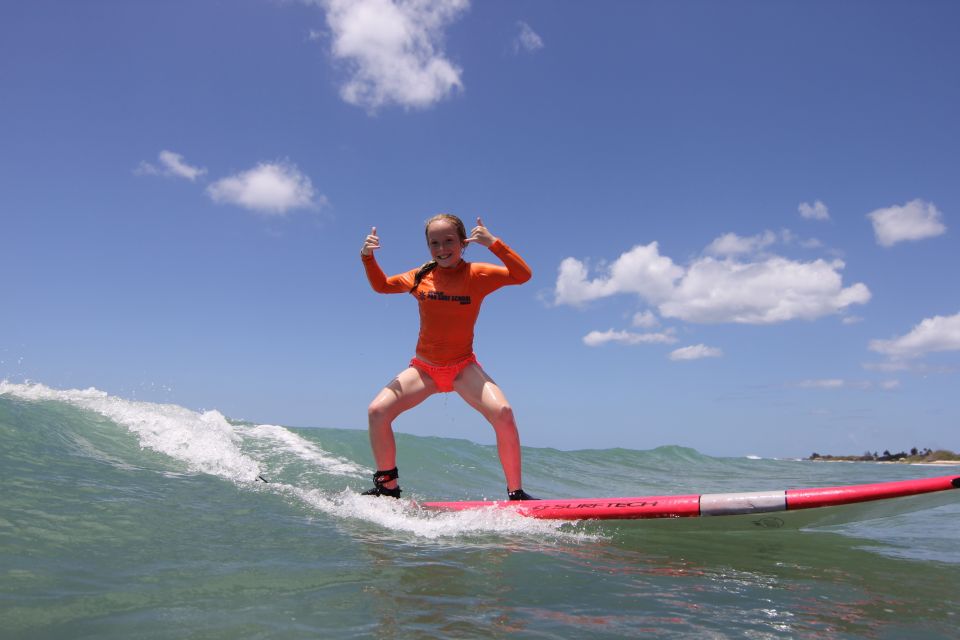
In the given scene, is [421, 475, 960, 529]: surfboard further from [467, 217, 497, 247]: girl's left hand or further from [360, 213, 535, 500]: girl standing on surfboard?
[467, 217, 497, 247]: girl's left hand

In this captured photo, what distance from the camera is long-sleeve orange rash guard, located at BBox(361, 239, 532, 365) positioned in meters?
4.65

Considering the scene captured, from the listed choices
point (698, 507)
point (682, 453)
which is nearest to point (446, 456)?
point (698, 507)

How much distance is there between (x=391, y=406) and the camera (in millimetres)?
4637

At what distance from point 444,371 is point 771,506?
235 centimetres

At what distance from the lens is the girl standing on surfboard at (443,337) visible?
15.0ft

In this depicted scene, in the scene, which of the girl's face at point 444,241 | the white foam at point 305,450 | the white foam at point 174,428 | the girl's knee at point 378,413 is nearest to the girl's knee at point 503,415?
the girl's knee at point 378,413

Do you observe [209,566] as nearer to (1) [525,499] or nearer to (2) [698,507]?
(1) [525,499]

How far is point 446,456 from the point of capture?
35.5 ft

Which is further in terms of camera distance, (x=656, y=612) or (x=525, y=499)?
(x=525, y=499)

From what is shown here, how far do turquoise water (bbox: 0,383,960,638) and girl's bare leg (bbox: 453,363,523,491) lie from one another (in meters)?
0.44

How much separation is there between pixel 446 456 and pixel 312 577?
27.2 ft

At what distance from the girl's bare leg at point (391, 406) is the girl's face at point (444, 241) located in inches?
35.5

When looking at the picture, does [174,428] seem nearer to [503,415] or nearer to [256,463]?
[256,463]

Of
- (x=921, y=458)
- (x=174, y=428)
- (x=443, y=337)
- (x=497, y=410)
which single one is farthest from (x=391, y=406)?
(x=921, y=458)
